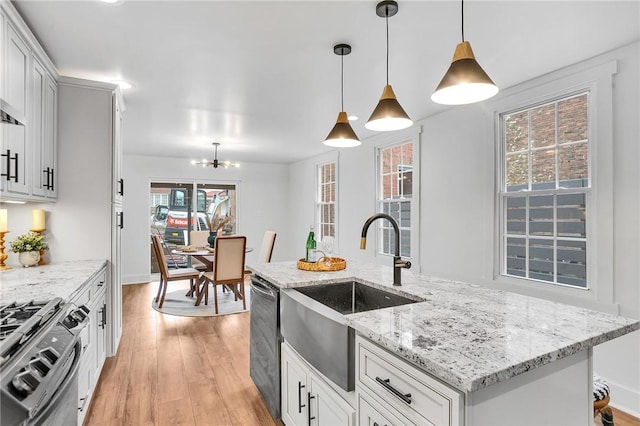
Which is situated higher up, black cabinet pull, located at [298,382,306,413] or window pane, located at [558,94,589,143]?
window pane, located at [558,94,589,143]

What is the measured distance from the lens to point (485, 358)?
991 mm

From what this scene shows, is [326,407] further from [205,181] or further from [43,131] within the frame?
[205,181]

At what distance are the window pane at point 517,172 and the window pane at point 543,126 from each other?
0.16 m

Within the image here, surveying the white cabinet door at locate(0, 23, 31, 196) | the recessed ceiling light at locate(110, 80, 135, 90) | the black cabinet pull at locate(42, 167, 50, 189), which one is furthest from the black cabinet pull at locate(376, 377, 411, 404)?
the recessed ceiling light at locate(110, 80, 135, 90)

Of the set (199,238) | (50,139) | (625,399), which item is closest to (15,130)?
(50,139)

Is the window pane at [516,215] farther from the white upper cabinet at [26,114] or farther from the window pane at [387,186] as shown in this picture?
the white upper cabinet at [26,114]

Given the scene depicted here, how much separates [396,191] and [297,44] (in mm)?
2857

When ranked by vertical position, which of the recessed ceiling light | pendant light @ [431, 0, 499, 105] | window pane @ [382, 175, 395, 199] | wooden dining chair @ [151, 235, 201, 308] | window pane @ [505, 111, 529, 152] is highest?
the recessed ceiling light

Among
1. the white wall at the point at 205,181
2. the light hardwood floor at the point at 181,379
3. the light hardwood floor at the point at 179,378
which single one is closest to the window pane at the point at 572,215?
the light hardwood floor at the point at 181,379

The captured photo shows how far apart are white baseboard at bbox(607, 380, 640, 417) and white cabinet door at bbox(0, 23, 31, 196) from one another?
4.18 meters

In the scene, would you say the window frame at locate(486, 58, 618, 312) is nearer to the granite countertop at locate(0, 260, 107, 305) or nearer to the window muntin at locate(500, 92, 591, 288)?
the window muntin at locate(500, 92, 591, 288)

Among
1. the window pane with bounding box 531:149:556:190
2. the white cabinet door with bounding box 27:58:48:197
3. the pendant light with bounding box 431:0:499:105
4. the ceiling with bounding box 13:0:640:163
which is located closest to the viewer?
the pendant light with bounding box 431:0:499:105

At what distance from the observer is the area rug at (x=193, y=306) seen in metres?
4.68

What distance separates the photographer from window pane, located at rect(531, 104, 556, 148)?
3.02 metres
